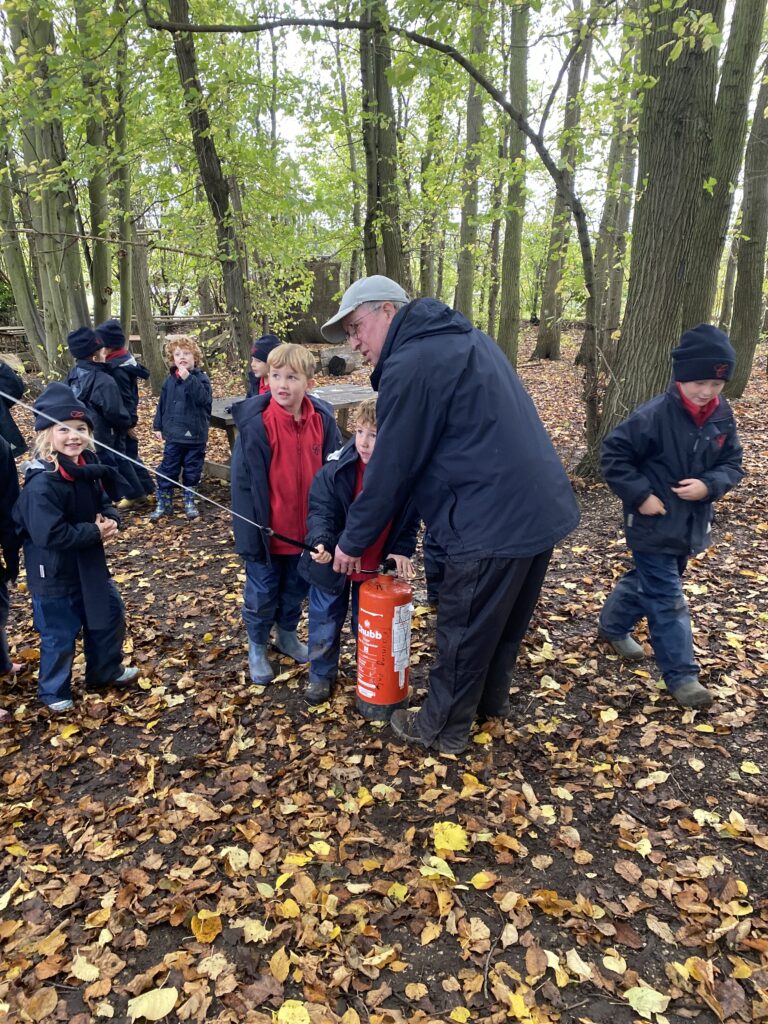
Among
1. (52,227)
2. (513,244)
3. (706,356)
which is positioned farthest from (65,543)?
(513,244)

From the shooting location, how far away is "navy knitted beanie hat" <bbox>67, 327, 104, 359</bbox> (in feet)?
21.3

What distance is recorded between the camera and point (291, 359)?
144 inches

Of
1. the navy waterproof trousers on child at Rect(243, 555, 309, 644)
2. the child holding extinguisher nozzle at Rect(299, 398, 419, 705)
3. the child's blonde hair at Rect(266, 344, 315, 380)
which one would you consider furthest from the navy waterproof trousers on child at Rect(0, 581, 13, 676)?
the child's blonde hair at Rect(266, 344, 315, 380)

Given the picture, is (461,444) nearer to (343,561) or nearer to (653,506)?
(343,561)

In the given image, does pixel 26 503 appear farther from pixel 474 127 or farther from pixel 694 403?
pixel 474 127

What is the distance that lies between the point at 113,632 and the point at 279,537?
1.26 metres

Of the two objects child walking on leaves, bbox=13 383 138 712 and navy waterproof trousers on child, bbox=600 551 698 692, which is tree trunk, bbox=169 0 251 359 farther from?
navy waterproof trousers on child, bbox=600 551 698 692

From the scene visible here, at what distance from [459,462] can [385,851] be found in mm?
1799

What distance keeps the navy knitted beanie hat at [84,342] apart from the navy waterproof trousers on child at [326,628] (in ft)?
14.5

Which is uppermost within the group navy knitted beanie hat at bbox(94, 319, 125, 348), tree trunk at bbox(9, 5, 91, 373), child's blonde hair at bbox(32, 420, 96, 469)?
tree trunk at bbox(9, 5, 91, 373)

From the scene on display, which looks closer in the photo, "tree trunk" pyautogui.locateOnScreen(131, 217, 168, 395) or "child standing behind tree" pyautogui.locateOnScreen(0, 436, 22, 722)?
"child standing behind tree" pyautogui.locateOnScreen(0, 436, 22, 722)

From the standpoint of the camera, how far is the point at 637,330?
6.46 meters

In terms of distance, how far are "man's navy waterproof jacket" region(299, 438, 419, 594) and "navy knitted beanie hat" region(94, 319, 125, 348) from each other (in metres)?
4.41

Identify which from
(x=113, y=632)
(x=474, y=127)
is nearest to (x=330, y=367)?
(x=474, y=127)
